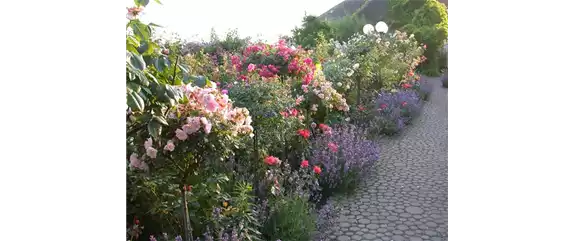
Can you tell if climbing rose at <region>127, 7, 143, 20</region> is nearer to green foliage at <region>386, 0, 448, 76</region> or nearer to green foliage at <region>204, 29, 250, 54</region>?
green foliage at <region>204, 29, 250, 54</region>

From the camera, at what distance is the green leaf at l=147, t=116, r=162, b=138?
82.7 inches

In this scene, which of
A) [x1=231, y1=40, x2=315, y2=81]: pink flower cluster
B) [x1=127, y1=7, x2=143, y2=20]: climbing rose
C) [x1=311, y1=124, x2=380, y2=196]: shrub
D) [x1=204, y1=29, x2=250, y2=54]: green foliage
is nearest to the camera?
[x1=127, y1=7, x2=143, y2=20]: climbing rose

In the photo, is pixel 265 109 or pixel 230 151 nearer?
pixel 230 151

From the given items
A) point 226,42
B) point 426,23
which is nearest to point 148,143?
point 226,42

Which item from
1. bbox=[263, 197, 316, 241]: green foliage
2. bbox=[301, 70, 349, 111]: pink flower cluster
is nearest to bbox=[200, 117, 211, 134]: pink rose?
bbox=[263, 197, 316, 241]: green foliage

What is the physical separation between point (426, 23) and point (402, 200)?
14688mm

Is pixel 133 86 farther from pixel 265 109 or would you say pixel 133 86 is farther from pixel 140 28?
pixel 265 109

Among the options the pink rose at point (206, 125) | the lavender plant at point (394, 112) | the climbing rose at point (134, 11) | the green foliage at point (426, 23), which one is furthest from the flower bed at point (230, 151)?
the green foliage at point (426, 23)

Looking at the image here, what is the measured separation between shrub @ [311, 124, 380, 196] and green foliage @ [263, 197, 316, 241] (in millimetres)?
964

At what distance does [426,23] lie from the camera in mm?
17734
